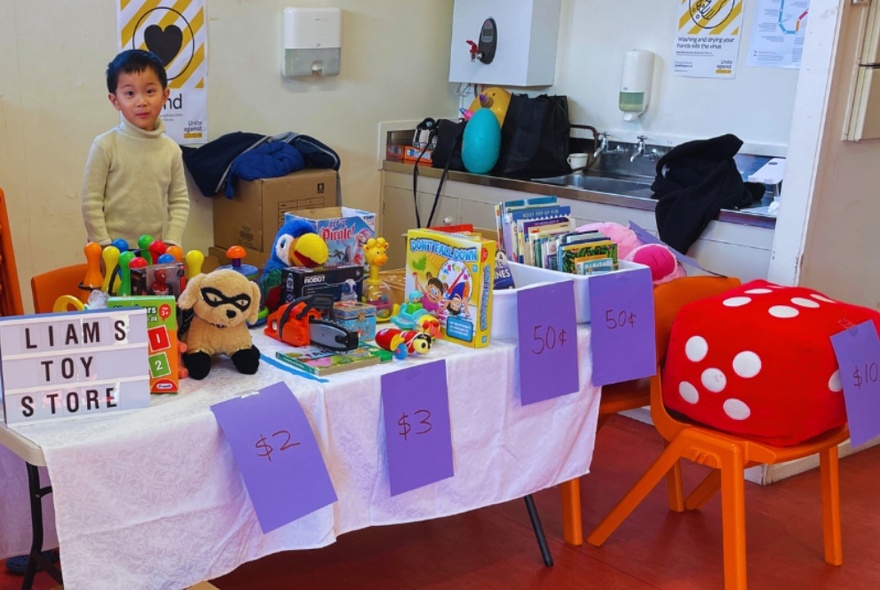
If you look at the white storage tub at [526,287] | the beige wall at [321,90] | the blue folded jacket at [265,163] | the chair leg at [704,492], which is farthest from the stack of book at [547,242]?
the beige wall at [321,90]

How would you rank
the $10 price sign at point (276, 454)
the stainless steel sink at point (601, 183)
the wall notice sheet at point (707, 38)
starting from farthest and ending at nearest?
the stainless steel sink at point (601, 183) < the wall notice sheet at point (707, 38) < the $10 price sign at point (276, 454)

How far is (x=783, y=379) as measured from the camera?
7.61 feet

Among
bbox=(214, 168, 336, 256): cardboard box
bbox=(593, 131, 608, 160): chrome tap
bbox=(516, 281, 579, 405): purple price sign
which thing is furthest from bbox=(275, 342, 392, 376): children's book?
bbox=(593, 131, 608, 160): chrome tap

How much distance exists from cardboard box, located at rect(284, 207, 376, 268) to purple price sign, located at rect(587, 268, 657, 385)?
567 mm

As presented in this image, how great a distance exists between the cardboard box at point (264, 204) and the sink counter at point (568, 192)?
58 centimetres

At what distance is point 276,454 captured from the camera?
177 centimetres

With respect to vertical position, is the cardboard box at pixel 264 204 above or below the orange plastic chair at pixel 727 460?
above

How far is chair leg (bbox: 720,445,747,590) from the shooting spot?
237cm

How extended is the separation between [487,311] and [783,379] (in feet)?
2.45

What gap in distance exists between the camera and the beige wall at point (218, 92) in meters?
3.46

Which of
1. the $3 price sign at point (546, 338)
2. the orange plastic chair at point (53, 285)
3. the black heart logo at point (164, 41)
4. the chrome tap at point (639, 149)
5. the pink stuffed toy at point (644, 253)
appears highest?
the black heart logo at point (164, 41)

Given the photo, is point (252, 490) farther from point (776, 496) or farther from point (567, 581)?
point (776, 496)

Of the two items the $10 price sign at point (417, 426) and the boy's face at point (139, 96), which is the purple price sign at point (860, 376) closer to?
the $10 price sign at point (417, 426)

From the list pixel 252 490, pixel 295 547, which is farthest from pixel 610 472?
pixel 252 490
